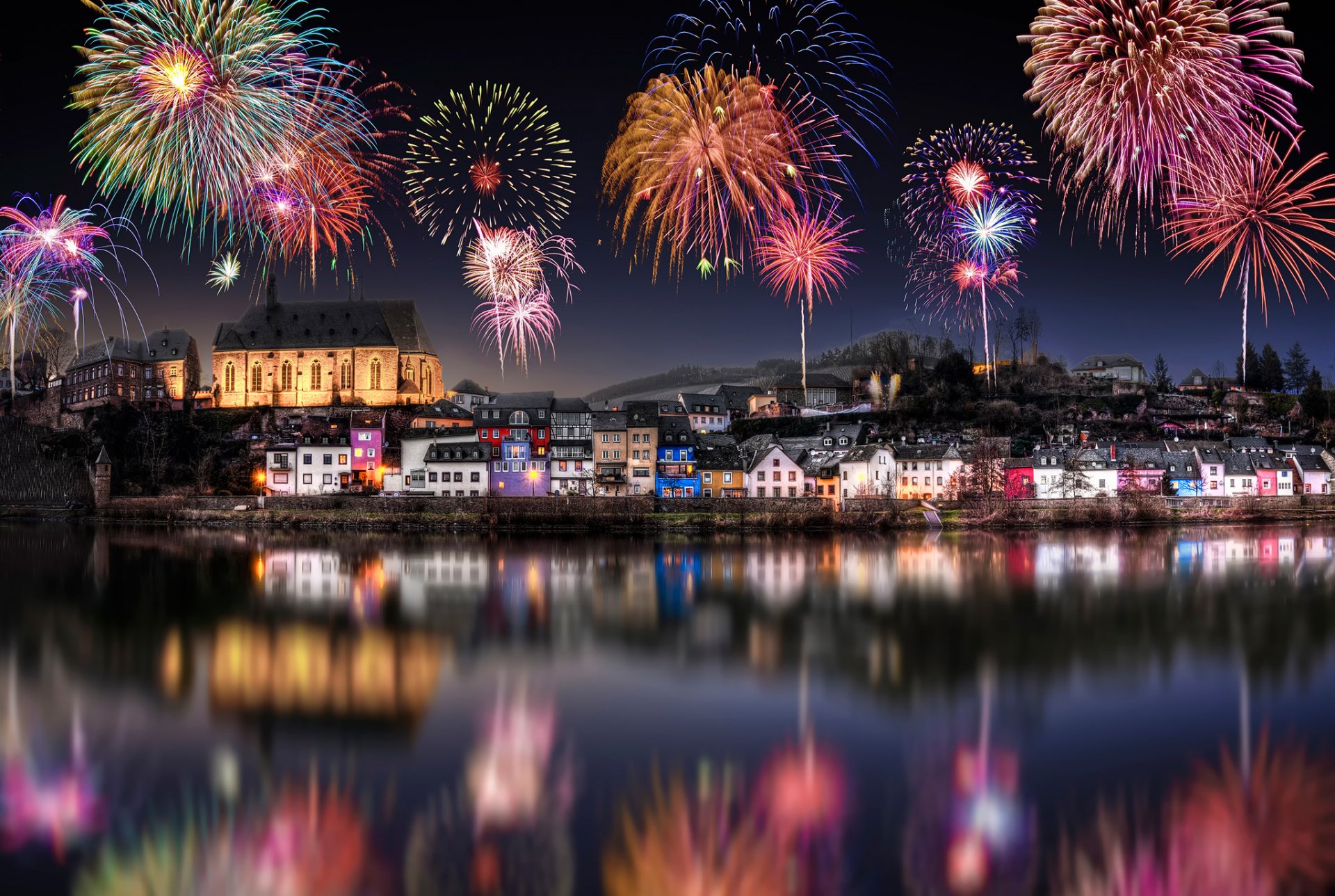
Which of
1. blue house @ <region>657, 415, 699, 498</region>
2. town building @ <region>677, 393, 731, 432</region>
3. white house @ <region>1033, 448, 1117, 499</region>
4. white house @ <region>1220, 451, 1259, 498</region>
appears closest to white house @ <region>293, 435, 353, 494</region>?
blue house @ <region>657, 415, 699, 498</region>

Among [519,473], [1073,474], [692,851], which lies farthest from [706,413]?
[692,851]

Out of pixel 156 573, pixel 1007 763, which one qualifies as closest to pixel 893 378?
pixel 156 573

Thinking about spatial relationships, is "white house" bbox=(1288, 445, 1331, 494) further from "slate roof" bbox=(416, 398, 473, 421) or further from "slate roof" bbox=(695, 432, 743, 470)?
"slate roof" bbox=(416, 398, 473, 421)

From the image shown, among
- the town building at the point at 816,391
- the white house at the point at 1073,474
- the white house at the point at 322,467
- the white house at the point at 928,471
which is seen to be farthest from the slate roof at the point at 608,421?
the town building at the point at 816,391

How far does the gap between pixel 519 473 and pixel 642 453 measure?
23.6 feet

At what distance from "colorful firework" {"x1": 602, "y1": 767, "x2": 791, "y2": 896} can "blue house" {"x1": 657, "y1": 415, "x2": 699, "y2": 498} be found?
37758 mm

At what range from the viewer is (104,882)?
7.00 meters

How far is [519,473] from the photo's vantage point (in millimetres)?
46781

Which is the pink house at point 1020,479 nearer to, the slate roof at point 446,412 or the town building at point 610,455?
the town building at point 610,455

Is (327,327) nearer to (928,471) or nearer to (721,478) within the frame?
(721,478)

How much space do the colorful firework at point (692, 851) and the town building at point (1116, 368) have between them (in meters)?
88.1

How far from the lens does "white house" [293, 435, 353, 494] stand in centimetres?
4812

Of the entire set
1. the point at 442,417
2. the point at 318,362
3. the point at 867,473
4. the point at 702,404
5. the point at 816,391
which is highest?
the point at 318,362

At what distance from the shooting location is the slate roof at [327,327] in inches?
2569
